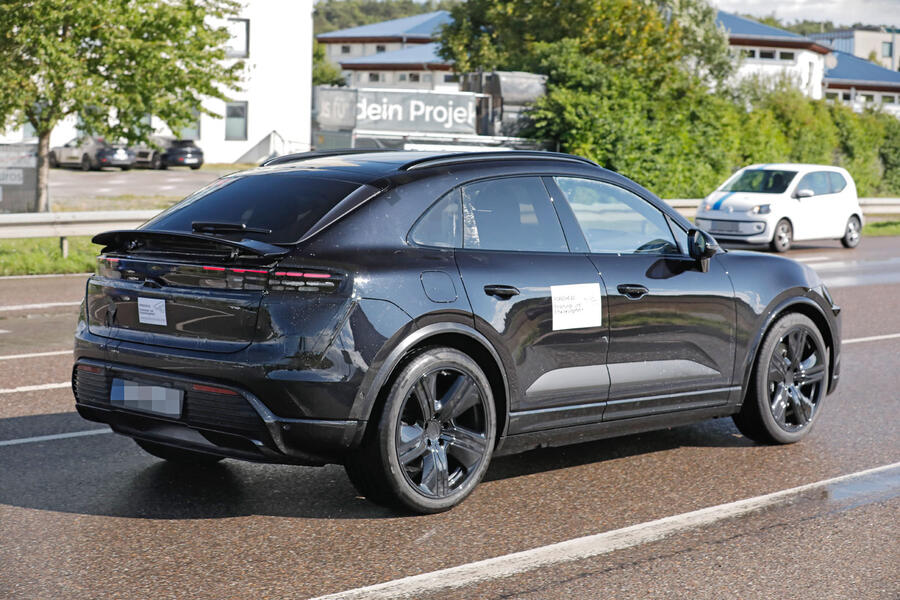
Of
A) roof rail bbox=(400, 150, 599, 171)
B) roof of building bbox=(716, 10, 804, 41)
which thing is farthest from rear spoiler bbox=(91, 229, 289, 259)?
roof of building bbox=(716, 10, 804, 41)

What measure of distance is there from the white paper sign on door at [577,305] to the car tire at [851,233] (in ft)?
64.1

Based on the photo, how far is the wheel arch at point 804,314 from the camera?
22.3 feet

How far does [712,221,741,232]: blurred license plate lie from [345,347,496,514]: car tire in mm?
17627

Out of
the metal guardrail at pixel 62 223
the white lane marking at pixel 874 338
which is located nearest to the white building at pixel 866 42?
the metal guardrail at pixel 62 223

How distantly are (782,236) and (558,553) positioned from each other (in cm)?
1865

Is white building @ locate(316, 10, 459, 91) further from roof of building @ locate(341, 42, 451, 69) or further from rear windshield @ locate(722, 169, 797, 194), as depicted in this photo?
rear windshield @ locate(722, 169, 797, 194)

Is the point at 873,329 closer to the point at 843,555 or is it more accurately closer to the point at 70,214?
the point at 843,555

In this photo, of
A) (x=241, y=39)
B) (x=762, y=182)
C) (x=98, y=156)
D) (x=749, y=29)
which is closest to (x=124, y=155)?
(x=98, y=156)

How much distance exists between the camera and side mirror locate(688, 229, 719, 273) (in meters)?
6.43

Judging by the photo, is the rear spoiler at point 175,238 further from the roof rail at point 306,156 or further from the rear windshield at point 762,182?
the rear windshield at point 762,182

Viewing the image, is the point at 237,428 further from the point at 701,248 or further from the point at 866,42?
the point at 866,42

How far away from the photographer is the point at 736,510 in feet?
18.3

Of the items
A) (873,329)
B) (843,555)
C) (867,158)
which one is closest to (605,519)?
(843,555)

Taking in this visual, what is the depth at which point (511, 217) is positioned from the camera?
19.2 feet
